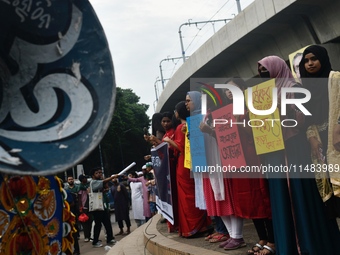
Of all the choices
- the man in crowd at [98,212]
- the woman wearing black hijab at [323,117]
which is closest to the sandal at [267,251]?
the woman wearing black hijab at [323,117]

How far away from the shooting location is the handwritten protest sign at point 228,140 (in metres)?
3.88

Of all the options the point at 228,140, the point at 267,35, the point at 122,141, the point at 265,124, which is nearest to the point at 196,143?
the point at 228,140

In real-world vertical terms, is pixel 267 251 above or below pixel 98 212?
above

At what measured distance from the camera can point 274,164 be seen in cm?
343

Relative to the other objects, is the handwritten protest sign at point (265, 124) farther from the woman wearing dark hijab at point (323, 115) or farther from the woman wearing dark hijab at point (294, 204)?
the woman wearing dark hijab at point (323, 115)

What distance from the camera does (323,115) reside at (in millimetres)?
3117

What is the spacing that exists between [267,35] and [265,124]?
34.8ft

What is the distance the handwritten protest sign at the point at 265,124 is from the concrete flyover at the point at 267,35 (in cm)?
800

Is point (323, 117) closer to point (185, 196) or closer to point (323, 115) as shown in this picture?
point (323, 115)

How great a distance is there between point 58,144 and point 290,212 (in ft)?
6.51

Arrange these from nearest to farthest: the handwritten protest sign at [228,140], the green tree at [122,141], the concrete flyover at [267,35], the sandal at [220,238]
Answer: the handwritten protest sign at [228,140] → the sandal at [220,238] → the concrete flyover at [267,35] → the green tree at [122,141]

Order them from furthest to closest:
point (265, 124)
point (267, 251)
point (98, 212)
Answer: point (98, 212), point (267, 251), point (265, 124)

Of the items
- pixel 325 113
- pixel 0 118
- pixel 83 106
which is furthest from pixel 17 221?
pixel 325 113

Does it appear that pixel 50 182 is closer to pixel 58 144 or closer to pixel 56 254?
pixel 56 254
